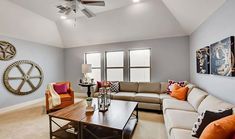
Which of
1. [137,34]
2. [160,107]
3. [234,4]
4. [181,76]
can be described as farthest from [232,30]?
[137,34]

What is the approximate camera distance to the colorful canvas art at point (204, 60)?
2626mm

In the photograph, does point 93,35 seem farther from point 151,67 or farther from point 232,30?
point 232,30

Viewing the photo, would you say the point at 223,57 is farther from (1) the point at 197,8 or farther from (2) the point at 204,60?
(1) the point at 197,8

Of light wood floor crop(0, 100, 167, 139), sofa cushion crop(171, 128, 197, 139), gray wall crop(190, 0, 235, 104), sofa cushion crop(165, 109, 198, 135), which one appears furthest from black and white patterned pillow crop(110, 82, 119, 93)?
sofa cushion crop(171, 128, 197, 139)

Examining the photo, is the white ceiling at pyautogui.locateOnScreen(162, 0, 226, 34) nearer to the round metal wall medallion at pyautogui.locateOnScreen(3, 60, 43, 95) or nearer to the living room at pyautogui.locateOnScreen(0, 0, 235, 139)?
the living room at pyautogui.locateOnScreen(0, 0, 235, 139)

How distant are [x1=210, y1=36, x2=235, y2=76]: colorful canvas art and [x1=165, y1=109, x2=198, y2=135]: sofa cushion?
2.94ft

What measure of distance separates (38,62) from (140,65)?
13.3 feet

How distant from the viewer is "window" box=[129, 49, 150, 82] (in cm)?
467

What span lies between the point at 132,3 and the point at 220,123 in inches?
130

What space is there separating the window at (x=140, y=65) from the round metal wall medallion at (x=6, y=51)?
4.09 meters


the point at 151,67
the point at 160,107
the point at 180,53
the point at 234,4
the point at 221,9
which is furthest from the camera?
the point at 151,67

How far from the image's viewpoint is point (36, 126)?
271 centimetres

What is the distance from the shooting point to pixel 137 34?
14.5 ft

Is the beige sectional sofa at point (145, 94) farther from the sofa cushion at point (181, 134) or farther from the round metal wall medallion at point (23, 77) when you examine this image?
the round metal wall medallion at point (23, 77)
